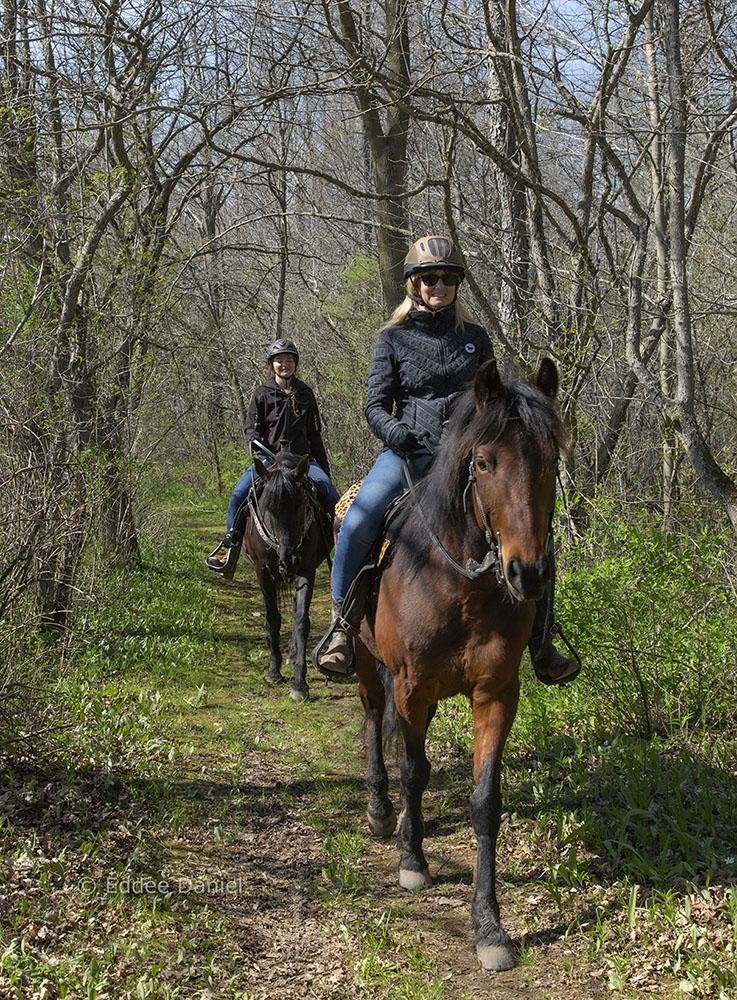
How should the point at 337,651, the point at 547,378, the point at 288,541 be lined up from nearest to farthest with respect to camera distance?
the point at 547,378, the point at 337,651, the point at 288,541

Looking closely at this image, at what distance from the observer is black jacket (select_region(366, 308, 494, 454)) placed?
4.81 meters

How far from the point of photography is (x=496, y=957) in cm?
385

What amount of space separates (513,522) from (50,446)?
4.56m

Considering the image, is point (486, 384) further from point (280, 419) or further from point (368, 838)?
point (280, 419)

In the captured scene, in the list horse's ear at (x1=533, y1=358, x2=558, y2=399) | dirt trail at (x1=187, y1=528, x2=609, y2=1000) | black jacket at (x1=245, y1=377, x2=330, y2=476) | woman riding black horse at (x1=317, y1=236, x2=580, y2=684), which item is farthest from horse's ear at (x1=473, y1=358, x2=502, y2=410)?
black jacket at (x1=245, y1=377, x2=330, y2=476)

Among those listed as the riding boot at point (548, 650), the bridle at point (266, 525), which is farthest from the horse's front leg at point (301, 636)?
the riding boot at point (548, 650)

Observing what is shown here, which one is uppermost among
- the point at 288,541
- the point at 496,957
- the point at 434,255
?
the point at 434,255

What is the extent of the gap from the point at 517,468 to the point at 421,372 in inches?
56.5

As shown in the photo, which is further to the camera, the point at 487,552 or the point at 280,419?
the point at 280,419

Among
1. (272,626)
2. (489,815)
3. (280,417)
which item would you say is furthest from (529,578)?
(280,417)

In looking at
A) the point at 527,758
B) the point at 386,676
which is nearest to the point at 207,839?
the point at 386,676

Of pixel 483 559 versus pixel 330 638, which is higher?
pixel 483 559

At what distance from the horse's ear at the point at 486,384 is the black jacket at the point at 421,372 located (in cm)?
96

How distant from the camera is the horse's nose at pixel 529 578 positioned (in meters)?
3.37
